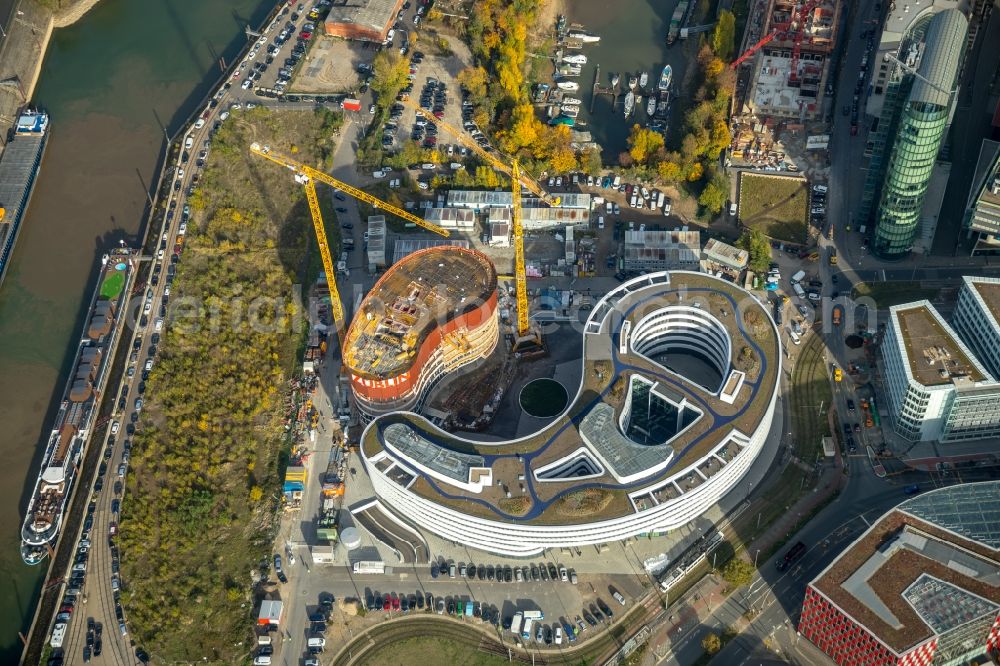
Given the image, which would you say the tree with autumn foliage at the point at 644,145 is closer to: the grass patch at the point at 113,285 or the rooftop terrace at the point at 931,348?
the rooftop terrace at the point at 931,348

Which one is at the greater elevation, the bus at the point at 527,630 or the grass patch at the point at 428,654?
the bus at the point at 527,630

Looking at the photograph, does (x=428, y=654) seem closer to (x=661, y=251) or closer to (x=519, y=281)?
(x=519, y=281)

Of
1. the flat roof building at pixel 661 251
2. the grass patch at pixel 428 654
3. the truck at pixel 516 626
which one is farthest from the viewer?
the flat roof building at pixel 661 251

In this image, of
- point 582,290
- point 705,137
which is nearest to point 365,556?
point 582,290

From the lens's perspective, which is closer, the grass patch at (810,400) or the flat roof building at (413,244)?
the grass patch at (810,400)

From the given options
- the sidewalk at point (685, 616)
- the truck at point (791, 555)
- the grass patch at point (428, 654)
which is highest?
the truck at point (791, 555)

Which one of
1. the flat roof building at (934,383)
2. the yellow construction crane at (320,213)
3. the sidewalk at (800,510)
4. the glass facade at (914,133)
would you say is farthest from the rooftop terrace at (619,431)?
the glass facade at (914,133)

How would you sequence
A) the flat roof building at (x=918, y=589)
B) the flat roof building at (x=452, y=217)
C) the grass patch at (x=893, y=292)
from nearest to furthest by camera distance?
the flat roof building at (x=918, y=589) → the grass patch at (x=893, y=292) → the flat roof building at (x=452, y=217)

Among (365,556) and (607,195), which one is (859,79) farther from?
(365,556)
